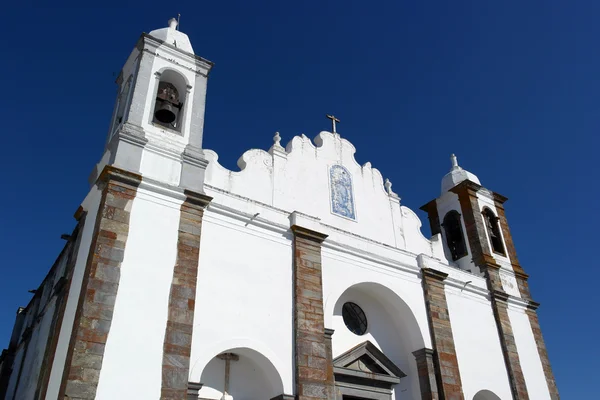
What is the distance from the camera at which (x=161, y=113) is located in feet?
33.8

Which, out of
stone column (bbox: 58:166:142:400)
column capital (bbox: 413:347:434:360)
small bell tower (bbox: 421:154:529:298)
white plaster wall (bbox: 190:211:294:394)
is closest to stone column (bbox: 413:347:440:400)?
column capital (bbox: 413:347:434:360)

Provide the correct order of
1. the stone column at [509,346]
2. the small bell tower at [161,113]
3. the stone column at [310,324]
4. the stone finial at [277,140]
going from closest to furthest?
1. the stone column at [310,324]
2. the small bell tower at [161,113]
3. the stone finial at [277,140]
4. the stone column at [509,346]

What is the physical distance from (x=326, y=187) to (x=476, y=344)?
4986 mm

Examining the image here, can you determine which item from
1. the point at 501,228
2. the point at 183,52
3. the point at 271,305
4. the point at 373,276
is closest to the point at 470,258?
the point at 501,228

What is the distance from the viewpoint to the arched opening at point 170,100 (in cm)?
1023

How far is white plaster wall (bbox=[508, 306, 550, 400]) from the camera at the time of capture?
1278 cm

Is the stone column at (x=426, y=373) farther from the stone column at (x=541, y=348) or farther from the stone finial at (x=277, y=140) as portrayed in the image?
the stone finial at (x=277, y=140)

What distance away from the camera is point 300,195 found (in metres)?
11.4

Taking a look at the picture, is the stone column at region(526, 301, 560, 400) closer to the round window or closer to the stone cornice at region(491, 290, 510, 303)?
the stone cornice at region(491, 290, 510, 303)

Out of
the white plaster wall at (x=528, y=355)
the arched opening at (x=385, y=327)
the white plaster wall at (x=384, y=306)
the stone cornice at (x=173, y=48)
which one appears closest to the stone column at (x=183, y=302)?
the white plaster wall at (x=384, y=306)

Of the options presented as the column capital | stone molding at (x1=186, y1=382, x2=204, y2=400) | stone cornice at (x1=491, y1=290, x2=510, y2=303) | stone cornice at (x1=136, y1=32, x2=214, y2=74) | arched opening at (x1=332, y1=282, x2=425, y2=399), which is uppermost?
stone cornice at (x1=136, y1=32, x2=214, y2=74)

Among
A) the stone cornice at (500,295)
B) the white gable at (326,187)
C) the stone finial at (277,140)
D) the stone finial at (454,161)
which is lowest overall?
the stone cornice at (500,295)

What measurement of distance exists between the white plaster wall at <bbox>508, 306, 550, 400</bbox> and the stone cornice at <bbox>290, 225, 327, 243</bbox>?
→ 20.0 feet

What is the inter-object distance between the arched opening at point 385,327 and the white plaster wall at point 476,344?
108cm
